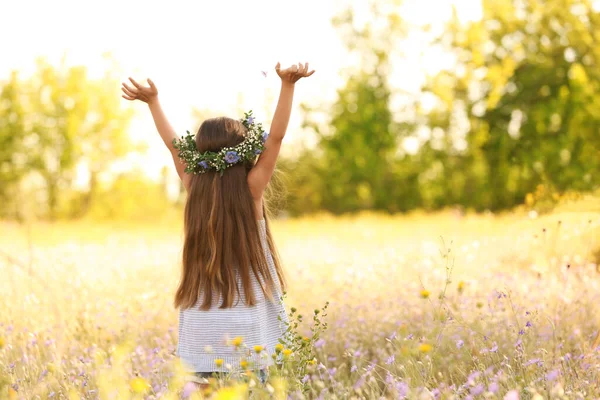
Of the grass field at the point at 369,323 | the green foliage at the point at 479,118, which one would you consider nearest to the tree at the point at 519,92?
the green foliage at the point at 479,118

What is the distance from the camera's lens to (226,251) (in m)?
3.25

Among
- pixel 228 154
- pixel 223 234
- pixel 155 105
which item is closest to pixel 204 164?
pixel 228 154

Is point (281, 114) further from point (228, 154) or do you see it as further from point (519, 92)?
point (519, 92)

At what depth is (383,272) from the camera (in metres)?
6.21

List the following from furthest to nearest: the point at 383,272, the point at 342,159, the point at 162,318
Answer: the point at 342,159, the point at 383,272, the point at 162,318

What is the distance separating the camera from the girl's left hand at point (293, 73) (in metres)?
3.11

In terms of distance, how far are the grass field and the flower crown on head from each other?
87cm

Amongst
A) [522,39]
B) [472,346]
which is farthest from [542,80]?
[472,346]

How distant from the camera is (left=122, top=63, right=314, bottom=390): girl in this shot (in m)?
3.23

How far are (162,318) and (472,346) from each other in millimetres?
2442

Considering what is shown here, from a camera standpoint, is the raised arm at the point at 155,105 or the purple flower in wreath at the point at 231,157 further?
the raised arm at the point at 155,105

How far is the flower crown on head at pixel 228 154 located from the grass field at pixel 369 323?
2.85 feet

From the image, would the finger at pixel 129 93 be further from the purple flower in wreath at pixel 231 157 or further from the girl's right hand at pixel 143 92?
the purple flower in wreath at pixel 231 157

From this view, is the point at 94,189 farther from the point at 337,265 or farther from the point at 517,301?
the point at 517,301
